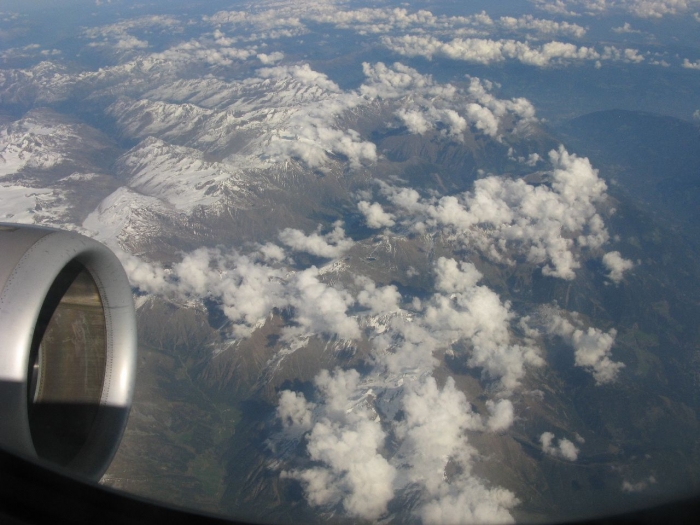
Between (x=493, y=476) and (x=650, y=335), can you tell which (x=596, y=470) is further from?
(x=650, y=335)

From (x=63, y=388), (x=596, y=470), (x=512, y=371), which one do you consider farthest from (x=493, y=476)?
(x=63, y=388)

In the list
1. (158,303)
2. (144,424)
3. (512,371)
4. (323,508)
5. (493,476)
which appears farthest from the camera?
(158,303)

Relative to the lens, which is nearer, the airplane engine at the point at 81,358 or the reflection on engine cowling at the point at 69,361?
the airplane engine at the point at 81,358

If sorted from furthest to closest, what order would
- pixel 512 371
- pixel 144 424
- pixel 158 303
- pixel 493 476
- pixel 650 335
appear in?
pixel 158 303, pixel 650 335, pixel 512 371, pixel 144 424, pixel 493 476

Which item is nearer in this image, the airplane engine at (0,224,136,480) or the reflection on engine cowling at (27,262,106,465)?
the airplane engine at (0,224,136,480)
